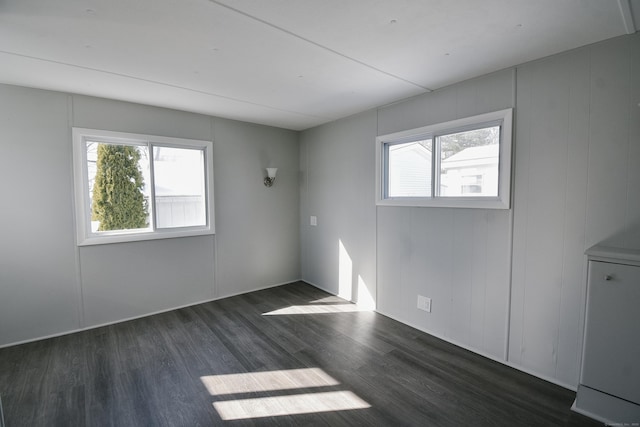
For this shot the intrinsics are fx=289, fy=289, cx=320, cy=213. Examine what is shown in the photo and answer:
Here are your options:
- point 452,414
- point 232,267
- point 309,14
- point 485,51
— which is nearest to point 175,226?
point 232,267

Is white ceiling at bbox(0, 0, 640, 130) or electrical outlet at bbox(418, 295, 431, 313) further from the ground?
white ceiling at bbox(0, 0, 640, 130)

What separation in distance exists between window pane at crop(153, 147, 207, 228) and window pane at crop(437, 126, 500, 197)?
3025mm

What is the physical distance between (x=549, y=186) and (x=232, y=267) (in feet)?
12.3

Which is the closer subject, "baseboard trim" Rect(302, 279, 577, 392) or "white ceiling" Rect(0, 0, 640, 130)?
"white ceiling" Rect(0, 0, 640, 130)

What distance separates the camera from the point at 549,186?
2217mm

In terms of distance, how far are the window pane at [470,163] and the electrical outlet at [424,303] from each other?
1.11 m

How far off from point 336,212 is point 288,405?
8.47 ft

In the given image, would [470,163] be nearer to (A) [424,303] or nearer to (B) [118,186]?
(A) [424,303]

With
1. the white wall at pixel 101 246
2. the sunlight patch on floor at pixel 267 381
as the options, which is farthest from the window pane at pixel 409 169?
the sunlight patch on floor at pixel 267 381

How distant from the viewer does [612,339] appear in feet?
5.91

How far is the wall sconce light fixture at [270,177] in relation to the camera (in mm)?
4367

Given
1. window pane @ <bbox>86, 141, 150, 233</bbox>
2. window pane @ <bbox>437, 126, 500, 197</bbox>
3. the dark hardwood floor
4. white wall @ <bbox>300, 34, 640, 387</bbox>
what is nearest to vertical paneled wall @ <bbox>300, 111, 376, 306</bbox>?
white wall @ <bbox>300, 34, 640, 387</bbox>

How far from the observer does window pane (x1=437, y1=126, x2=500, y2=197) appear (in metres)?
2.58

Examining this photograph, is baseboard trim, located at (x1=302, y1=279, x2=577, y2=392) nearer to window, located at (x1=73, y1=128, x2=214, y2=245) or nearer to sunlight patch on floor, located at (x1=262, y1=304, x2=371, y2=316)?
sunlight patch on floor, located at (x1=262, y1=304, x2=371, y2=316)
